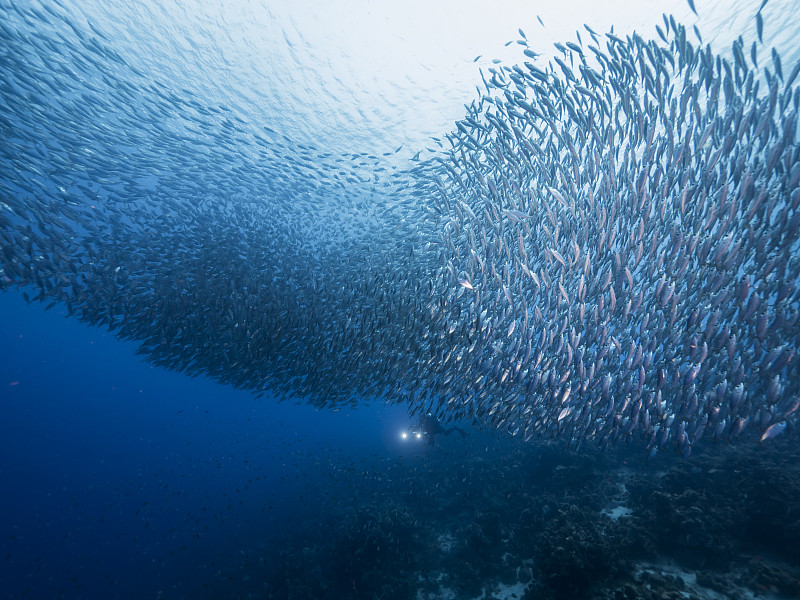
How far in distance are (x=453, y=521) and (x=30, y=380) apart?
503 feet

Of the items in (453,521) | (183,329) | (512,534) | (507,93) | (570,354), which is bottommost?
(453,521)

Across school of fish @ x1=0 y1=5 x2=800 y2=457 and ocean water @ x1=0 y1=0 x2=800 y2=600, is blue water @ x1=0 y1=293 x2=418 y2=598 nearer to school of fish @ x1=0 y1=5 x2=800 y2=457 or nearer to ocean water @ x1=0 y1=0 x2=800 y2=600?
ocean water @ x1=0 y1=0 x2=800 y2=600

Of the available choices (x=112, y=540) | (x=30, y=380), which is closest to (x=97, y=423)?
(x=30, y=380)

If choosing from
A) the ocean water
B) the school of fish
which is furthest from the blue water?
the school of fish

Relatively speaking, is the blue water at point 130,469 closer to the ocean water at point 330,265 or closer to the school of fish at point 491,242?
the ocean water at point 330,265

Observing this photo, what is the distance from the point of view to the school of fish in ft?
20.5

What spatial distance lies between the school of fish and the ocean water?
0.60 ft

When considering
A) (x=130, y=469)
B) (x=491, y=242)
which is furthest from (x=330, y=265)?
(x=130, y=469)

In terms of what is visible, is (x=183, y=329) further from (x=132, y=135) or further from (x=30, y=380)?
(x=30, y=380)

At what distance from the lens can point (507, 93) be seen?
25.1 feet

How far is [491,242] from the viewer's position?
335 inches

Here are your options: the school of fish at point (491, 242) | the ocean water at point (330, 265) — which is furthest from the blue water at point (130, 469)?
the school of fish at point (491, 242)

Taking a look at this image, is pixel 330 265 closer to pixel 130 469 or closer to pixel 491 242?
pixel 491 242

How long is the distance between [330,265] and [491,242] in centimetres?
827
